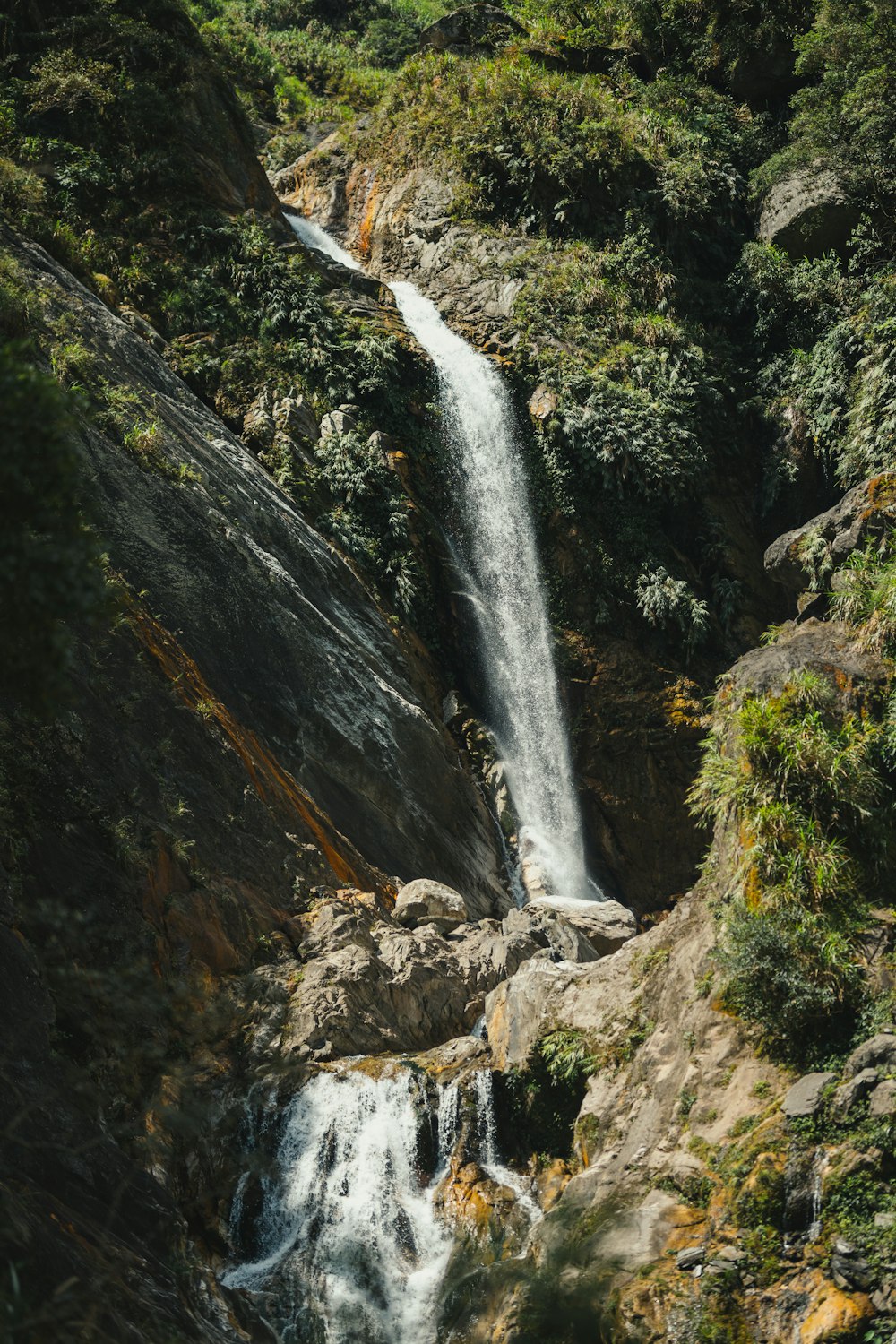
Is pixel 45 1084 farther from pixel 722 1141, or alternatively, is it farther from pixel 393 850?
pixel 393 850

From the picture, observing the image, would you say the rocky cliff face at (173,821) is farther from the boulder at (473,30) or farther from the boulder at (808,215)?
the boulder at (473,30)

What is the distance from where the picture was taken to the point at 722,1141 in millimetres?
8336

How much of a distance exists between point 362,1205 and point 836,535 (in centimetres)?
1073

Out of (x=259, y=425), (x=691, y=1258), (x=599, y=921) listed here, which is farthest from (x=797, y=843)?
(x=259, y=425)

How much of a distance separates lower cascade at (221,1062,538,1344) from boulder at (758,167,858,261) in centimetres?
2294

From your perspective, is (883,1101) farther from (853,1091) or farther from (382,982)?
(382,982)

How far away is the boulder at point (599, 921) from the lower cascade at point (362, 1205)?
4.97 meters

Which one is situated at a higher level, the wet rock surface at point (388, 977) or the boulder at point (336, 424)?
the boulder at point (336, 424)

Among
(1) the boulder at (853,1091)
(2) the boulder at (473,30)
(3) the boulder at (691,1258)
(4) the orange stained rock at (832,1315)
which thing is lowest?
(4) the orange stained rock at (832,1315)

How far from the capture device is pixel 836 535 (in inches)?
598

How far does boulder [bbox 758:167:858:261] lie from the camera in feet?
84.1

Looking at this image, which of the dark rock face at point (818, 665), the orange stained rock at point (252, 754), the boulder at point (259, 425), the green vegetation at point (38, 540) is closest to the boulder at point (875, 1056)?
the dark rock face at point (818, 665)

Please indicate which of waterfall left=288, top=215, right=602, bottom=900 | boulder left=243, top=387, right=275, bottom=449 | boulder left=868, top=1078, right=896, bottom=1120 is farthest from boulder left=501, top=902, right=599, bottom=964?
boulder left=243, top=387, right=275, bottom=449

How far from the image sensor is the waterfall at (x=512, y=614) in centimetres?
2028
